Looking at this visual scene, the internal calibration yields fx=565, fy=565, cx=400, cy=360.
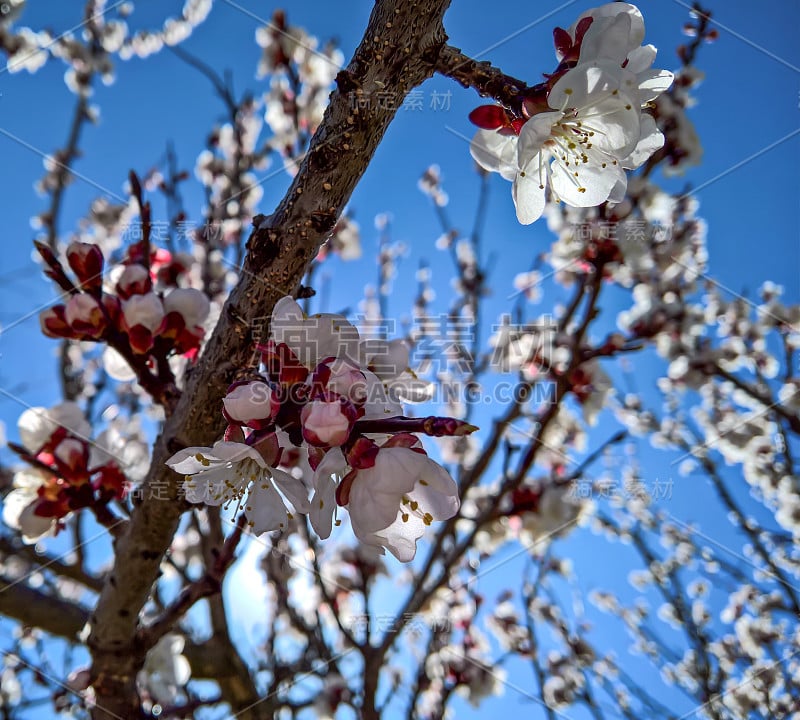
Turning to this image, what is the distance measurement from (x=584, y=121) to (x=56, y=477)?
1.44 meters

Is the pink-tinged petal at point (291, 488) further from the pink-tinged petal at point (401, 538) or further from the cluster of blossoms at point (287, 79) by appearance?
the cluster of blossoms at point (287, 79)

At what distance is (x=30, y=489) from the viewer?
144 cm

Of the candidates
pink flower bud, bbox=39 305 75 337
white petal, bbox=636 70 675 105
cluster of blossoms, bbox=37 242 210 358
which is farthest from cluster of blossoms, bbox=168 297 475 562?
white petal, bbox=636 70 675 105

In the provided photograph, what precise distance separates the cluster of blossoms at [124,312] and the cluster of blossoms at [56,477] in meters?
0.30

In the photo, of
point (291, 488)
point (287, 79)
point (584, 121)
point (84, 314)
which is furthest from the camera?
point (287, 79)

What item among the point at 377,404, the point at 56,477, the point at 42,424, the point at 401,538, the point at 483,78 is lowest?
the point at 401,538

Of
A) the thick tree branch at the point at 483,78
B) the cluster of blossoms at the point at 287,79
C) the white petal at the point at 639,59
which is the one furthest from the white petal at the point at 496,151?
the cluster of blossoms at the point at 287,79

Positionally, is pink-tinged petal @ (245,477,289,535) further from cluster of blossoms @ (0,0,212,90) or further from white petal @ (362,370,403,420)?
cluster of blossoms @ (0,0,212,90)

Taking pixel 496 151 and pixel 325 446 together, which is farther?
pixel 496 151

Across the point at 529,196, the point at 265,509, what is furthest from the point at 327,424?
the point at 529,196

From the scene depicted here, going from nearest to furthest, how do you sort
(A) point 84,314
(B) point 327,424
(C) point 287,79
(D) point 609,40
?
(B) point 327,424
(D) point 609,40
(A) point 84,314
(C) point 287,79

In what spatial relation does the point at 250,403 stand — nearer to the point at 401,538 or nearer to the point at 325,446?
the point at 325,446

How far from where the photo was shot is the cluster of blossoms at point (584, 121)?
3.14 feet

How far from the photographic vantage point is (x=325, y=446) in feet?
2.58
